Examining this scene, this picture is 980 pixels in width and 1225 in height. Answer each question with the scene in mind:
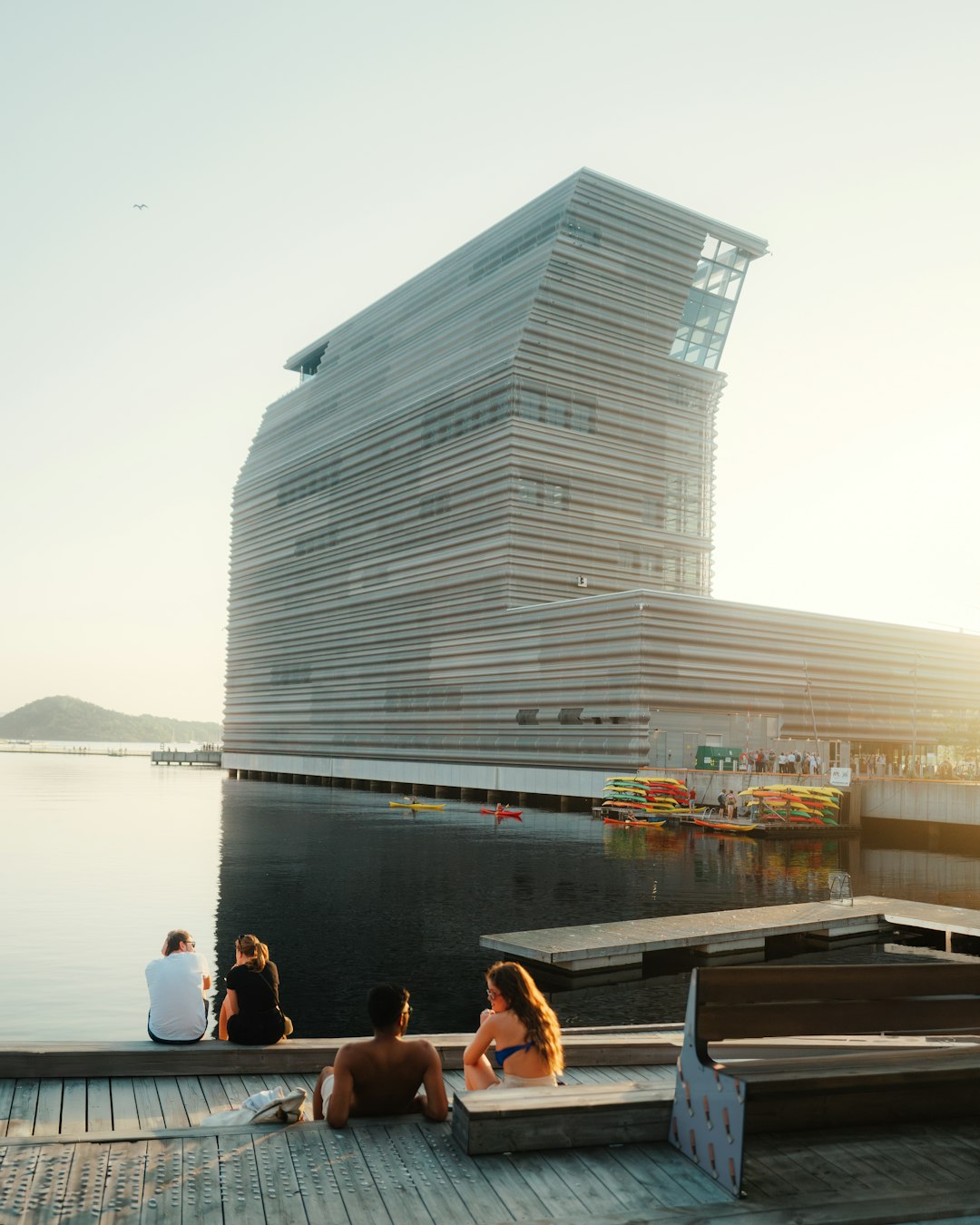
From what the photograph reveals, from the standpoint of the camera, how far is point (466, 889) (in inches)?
1340

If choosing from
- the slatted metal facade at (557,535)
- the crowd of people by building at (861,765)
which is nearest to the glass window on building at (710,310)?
the slatted metal facade at (557,535)

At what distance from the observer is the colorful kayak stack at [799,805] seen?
201 ft

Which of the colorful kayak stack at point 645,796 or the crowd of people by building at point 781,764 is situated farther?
the crowd of people by building at point 781,764

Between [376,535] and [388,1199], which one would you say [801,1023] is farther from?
[376,535]

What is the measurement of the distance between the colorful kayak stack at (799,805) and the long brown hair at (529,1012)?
5471 cm

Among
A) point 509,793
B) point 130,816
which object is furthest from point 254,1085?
point 509,793

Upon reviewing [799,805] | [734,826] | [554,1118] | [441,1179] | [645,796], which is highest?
[554,1118]

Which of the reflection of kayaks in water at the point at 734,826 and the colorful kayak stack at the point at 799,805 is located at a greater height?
the colorful kayak stack at the point at 799,805

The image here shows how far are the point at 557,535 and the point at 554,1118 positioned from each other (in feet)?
312

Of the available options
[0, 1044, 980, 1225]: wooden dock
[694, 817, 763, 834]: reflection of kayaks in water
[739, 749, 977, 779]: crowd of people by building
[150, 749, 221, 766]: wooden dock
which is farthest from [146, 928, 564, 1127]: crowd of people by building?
[150, 749, 221, 766]: wooden dock

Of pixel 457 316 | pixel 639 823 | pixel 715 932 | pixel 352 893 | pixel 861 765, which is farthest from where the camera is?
pixel 457 316

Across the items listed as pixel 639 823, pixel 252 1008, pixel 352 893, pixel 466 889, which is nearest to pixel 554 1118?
pixel 252 1008

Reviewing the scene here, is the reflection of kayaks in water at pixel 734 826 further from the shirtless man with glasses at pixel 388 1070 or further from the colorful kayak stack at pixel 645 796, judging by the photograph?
the shirtless man with glasses at pixel 388 1070

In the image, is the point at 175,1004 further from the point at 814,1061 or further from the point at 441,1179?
the point at 814,1061
